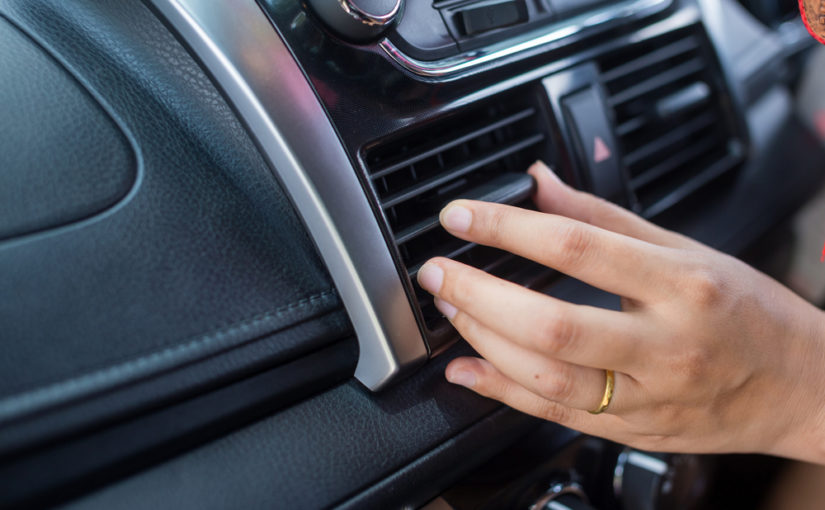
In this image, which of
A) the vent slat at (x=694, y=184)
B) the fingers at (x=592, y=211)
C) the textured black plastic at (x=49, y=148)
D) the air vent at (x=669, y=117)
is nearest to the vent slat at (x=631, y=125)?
the air vent at (x=669, y=117)

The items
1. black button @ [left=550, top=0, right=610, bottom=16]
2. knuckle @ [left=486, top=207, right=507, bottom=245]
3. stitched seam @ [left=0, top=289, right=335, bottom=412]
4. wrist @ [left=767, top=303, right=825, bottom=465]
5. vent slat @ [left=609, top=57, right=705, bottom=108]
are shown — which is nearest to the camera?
stitched seam @ [left=0, top=289, right=335, bottom=412]

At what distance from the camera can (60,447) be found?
0.47 meters

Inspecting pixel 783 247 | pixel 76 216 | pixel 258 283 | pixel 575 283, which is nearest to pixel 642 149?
pixel 575 283

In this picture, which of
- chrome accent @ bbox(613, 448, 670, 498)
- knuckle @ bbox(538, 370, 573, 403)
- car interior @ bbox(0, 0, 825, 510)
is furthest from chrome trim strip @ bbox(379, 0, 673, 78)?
chrome accent @ bbox(613, 448, 670, 498)

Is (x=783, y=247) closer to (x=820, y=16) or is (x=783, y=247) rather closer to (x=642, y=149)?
(x=642, y=149)

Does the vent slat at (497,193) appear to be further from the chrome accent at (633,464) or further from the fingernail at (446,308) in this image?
the chrome accent at (633,464)

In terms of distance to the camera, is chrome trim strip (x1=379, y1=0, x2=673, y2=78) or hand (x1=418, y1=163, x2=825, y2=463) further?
chrome trim strip (x1=379, y1=0, x2=673, y2=78)

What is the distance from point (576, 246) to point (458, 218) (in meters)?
0.11

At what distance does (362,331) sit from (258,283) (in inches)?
4.3

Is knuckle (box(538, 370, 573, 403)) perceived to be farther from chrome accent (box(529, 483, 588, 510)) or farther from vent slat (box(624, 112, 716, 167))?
vent slat (box(624, 112, 716, 167))

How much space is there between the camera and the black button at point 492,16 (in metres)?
0.71

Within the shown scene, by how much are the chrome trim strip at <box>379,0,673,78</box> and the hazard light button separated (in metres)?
→ 0.08

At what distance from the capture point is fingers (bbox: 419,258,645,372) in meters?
0.52

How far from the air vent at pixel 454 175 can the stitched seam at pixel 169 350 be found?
11 cm
